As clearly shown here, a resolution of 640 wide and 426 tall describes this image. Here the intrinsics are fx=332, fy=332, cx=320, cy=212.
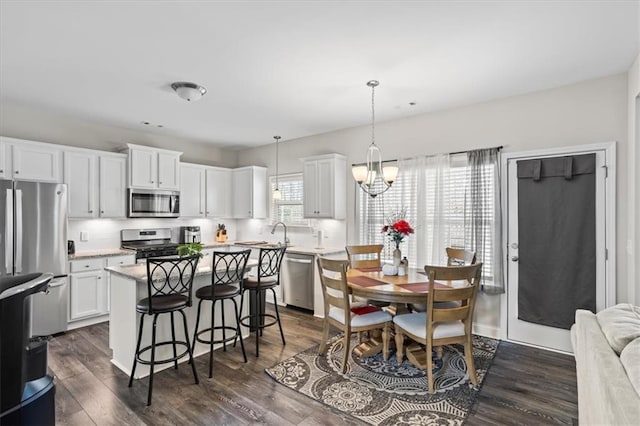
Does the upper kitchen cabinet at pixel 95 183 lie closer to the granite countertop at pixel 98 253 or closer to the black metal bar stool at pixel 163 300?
the granite countertop at pixel 98 253

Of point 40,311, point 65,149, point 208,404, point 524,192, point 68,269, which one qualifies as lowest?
point 208,404

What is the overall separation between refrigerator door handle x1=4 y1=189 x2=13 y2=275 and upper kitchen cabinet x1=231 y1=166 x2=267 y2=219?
10.8ft

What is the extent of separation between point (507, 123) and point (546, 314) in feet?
6.90

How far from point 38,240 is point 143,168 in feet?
5.63

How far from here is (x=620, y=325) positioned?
1.81 metres

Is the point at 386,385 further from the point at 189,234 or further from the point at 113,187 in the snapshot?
the point at 113,187

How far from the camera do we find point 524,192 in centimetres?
362

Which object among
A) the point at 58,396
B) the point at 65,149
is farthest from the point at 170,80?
the point at 58,396

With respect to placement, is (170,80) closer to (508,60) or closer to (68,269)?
(68,269)

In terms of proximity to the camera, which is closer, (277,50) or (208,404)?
(208,404)

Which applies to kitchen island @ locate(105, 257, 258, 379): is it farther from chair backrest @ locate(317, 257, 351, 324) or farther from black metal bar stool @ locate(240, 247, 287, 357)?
chair backrest @ locate(317, 257, 351, 324)

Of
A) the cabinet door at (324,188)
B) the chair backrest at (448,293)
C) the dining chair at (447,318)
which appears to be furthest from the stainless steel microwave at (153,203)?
the chair backrest at (448,293)

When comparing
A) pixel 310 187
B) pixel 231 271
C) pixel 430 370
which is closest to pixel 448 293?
pixel 430 370

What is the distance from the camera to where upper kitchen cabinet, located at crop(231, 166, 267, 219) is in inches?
240
